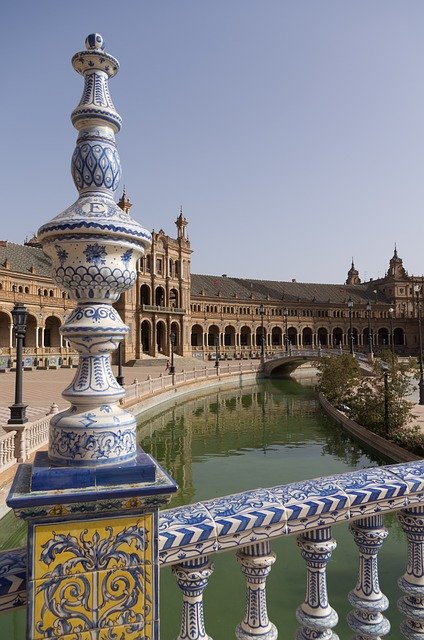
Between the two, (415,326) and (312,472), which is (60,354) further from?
(415,326)

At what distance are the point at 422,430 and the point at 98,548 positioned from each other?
61.5 feet

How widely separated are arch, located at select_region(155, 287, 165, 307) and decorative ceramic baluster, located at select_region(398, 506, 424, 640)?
61635mm

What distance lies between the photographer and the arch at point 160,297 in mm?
64056

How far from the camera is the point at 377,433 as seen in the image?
62.5 feet

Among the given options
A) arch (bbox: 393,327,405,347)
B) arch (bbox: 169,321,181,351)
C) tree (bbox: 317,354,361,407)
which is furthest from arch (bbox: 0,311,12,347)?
arch (bbox: 393,327,405,347)

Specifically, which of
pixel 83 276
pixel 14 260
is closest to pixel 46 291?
pixel 14 260

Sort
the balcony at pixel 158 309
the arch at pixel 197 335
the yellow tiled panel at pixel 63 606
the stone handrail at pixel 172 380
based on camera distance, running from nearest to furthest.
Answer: the yellow tiled panel at pixel 63 606, the stone handrail at pixel 172 380, the balcony at pixel 158 309, the arch at pixel 197 335

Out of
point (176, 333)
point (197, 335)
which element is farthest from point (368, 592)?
point (197, 335)

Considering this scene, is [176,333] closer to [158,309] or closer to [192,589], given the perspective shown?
[158,309]

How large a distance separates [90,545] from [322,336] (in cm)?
8456

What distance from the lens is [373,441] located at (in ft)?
60.4

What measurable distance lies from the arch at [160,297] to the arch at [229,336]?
15312 mm

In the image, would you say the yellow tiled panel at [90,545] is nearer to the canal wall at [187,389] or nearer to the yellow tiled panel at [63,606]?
the yellow tiled panel at [63,606]

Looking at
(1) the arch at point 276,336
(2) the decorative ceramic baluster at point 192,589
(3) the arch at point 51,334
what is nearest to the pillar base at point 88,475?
(2) the decorative ceramic baluster at point 192,589
